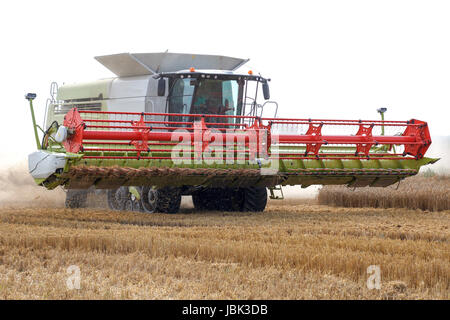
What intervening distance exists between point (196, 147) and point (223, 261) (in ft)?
12.6

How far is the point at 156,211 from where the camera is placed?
9.24 meters

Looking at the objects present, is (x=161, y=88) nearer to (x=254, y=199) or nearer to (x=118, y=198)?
(x=118, y=198)

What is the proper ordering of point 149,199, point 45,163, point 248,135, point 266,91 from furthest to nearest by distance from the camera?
1. point 266,91
2. point 149,199
3. point 248,135
4. point 45,163

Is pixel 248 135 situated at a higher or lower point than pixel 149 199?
higher

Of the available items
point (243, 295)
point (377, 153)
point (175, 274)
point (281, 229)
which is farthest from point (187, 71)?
point (243, 295)

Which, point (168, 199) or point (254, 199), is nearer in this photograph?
point (168, 199)

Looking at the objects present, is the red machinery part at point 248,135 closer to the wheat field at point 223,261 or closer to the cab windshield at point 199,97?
the cab windshield at point 199,97

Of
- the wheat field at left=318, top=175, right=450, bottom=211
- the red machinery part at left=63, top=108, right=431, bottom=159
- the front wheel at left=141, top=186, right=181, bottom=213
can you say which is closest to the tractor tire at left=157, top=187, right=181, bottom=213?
the front wheel at left=141, top=186, right=181, bottom=213

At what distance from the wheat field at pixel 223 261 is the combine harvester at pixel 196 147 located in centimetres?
94

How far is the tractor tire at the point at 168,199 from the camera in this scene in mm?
9211

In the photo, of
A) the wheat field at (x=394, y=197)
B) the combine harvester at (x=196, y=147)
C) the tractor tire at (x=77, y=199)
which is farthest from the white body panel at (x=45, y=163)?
the wheat field at (x=394, y=197)

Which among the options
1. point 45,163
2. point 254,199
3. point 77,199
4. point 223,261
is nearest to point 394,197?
point 254,199

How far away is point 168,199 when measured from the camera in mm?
9242

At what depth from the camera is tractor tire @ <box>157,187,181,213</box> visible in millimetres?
9211
